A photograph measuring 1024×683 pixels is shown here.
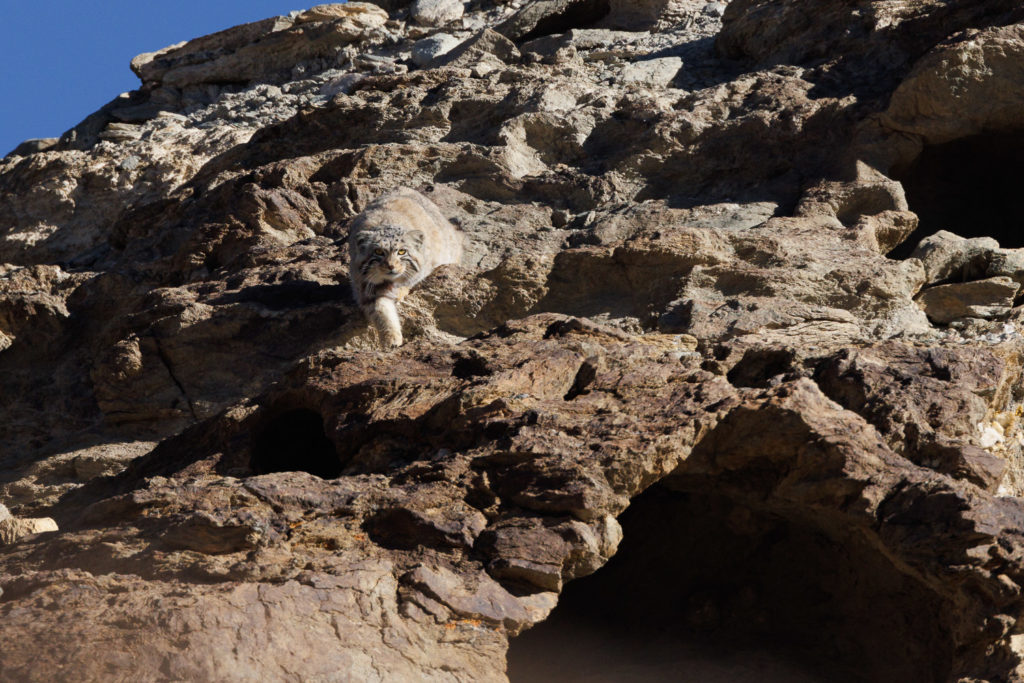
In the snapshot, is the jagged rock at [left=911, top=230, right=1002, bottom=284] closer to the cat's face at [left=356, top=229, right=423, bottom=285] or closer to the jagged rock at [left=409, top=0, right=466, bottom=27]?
the cat's face at [left=356, top=229, right=423, bottom=285]

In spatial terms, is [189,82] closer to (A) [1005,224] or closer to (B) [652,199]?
(B) [652,199]

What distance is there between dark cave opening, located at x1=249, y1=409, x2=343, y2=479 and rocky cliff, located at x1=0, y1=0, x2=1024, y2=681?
23 mm

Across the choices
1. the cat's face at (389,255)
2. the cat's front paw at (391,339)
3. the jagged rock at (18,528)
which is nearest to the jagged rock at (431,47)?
the cat's face at (389,255)

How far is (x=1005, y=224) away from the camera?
8.24m

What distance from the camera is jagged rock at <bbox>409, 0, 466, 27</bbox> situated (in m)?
16.3

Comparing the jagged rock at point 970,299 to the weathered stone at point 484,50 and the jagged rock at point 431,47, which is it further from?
the jagged rock at point 431,47

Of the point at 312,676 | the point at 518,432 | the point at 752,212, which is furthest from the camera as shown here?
the point at 752,212

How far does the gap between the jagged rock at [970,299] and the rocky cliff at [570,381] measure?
0.7 inches

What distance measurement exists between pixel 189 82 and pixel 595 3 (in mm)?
6946

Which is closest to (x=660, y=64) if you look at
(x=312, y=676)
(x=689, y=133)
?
(x=689, y=133)

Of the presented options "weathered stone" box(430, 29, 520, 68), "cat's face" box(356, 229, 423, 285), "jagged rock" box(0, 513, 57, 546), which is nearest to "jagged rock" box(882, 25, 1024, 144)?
"cat's face" box(356, 229, 423, 285)

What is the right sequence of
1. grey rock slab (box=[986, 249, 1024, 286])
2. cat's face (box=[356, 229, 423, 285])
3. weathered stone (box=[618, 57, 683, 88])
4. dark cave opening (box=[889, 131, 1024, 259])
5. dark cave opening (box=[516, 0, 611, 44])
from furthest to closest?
dark cave opening (box=[516, 0, 611, 44]) < weathered stone (box=[618, 57, 683, 88]) < dark cave opening (box=[889, 131, 1024, 259]) < cat's face (box=[356, 229, 423, 285]) < grey rock slab (box=[986, 249, 1024, 286])

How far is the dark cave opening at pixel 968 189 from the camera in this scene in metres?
8.07

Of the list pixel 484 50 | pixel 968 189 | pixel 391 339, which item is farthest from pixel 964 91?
pixel 484 50
